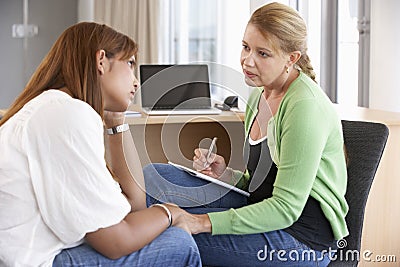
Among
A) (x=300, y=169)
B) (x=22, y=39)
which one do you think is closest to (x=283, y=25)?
(x=300, y=169)

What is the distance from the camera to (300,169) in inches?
57.2

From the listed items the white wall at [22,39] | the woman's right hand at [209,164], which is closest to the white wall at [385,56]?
the woman's right hand at [209,164]

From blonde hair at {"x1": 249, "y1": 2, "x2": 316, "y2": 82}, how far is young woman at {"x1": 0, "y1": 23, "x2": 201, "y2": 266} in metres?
0.39

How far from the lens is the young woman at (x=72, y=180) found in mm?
1169

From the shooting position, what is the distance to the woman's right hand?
5.99ft

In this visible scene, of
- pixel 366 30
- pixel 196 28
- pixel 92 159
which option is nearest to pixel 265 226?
pixel 92 159

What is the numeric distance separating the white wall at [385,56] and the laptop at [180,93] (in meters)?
1.06

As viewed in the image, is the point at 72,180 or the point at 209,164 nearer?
the point at 72,180

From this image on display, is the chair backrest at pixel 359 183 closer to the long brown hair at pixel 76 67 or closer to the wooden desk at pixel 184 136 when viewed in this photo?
the wooden desk at pixel 184 136

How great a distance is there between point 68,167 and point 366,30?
2.54 m

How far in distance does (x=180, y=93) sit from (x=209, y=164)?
0.51 metres

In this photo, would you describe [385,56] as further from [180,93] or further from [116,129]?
[116,129]

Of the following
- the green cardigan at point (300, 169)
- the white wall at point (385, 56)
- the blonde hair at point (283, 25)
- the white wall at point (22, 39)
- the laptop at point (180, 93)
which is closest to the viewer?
the green cardigan at point (300, 169)

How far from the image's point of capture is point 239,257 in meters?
1.51
